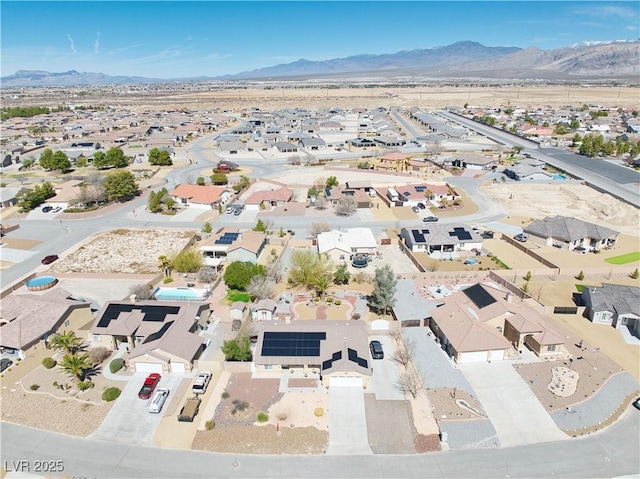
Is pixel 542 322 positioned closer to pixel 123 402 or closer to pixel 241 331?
pixel 241 331

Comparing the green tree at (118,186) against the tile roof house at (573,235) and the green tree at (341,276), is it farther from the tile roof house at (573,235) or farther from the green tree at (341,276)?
the tile roof house at (573,235)

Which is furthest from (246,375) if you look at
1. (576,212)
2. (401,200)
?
(576,212)

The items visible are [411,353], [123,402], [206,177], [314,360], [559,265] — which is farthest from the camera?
[206,177]

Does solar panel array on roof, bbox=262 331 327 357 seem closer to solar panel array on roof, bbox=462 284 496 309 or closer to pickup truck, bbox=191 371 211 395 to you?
pickup truck, bbox=191 371 211 395

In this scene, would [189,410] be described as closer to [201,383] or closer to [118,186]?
[201,383]

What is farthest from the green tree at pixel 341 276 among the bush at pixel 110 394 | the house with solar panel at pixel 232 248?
the bush at pixel 110 394

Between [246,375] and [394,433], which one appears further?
[246,375]

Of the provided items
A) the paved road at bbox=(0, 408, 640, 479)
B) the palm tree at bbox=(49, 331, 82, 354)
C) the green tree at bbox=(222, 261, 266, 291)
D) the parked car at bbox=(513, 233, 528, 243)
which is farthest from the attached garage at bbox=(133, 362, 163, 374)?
the parked car at bbox=(513, 233, 528, 243)
